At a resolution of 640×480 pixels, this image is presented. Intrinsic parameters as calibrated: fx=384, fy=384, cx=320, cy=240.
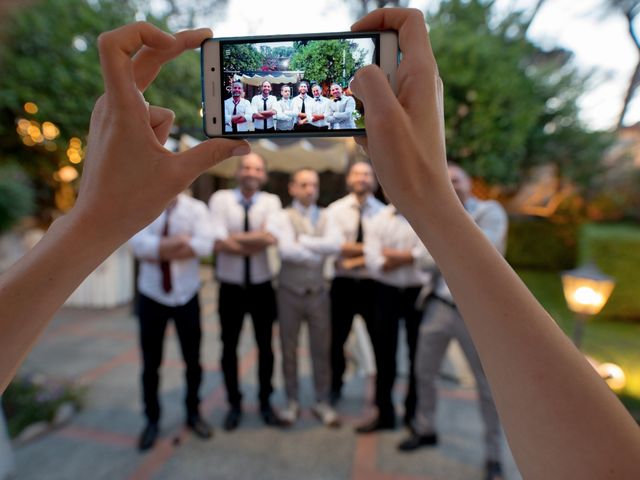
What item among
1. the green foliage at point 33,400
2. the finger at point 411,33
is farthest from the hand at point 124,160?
the green foliage at point 33,400

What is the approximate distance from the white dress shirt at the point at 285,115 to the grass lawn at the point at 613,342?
4.05 meters

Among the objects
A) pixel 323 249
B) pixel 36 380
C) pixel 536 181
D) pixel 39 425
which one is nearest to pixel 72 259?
pixel 323 249

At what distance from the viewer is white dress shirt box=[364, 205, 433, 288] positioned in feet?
11.4

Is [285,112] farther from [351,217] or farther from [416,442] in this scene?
[416,442]

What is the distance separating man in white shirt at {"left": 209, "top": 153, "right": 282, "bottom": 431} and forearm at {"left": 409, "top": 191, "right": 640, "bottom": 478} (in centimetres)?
290

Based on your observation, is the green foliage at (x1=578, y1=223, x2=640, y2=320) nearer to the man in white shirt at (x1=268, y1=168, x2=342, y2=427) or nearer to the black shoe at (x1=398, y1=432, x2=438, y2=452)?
the black shoe at (x1=398, y1=432, x2=438, y2=452)

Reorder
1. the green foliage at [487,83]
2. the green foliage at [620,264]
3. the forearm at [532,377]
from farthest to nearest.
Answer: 1. the green foliage at [487,83]
2. the green foliage at [620,264]
3. the forearm at [532,377]

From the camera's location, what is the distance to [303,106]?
130cm

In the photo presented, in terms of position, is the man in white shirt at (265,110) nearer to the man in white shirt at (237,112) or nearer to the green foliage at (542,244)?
the man in white shirt at (237,112)

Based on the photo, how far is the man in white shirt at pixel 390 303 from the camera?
346 cm

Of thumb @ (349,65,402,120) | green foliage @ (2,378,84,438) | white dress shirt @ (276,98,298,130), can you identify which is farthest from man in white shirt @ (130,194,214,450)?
thumb @ (349,65,402,120)

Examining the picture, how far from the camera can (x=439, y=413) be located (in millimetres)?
3678

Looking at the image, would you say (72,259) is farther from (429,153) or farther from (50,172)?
(50,172)

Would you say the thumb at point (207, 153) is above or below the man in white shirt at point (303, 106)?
below
